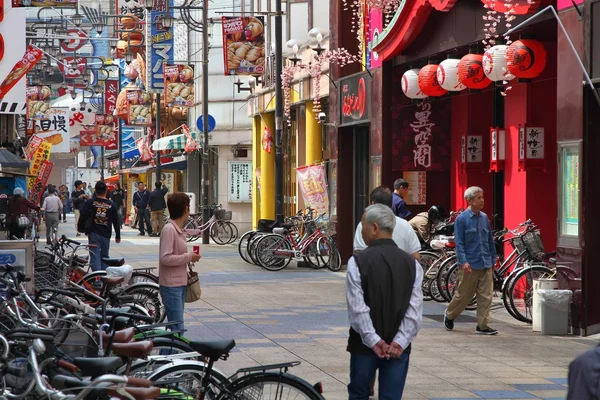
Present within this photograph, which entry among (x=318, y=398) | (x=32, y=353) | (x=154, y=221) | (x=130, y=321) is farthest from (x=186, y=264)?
(x=154, y=221)

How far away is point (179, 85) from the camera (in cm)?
4372

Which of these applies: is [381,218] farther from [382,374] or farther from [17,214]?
[17,214]

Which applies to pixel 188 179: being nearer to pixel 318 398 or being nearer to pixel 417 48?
pixel 417 48

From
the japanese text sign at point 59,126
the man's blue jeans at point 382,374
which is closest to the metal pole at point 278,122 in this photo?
the japanese text sign at point 59,126

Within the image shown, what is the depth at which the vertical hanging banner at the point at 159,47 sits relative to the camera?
42969mm

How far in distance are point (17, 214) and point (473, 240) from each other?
14.3 metres

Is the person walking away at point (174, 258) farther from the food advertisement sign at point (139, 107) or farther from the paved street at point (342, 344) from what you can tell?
the food advertisement sign at point (139, 107)

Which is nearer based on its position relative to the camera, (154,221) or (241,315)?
(241,315)

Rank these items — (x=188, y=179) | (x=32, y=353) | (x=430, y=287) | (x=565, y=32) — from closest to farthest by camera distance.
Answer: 1. (x=32, y=353)
2. (x=565, y=32)
3. (x=430, y=287)
4. (x=188, y=179)

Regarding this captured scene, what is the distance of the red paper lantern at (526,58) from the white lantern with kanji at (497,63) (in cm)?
9

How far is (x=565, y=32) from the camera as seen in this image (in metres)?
14.1

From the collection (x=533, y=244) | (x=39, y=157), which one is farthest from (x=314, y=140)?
(x=533, y=244)

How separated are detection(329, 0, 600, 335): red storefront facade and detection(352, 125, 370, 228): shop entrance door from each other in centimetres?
3

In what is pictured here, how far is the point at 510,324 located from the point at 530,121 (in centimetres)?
435
